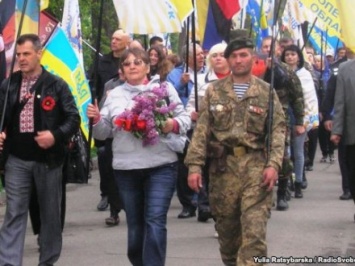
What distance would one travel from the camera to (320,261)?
893 cm

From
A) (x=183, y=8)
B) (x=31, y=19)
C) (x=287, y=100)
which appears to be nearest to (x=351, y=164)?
(x=287, y=100)

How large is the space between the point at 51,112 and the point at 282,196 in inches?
204

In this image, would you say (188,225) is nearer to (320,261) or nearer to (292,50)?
(320,261)

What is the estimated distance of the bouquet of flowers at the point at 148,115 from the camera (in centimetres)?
748

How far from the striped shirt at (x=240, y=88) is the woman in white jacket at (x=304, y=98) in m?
5.81

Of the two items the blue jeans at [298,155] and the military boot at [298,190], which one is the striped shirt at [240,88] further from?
the military boot at [298,190]

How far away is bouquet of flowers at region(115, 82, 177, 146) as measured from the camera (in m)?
7.48

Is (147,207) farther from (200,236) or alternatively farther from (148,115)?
(200,236)

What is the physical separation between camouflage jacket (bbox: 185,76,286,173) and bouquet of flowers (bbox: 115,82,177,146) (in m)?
0.31

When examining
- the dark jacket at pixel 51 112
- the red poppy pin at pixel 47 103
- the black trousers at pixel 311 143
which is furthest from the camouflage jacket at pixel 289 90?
the red poppy pin at pixel 47 103

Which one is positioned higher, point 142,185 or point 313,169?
point 142,185

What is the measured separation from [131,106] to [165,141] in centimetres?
36

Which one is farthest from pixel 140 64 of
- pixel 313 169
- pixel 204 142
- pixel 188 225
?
pixel 313 169

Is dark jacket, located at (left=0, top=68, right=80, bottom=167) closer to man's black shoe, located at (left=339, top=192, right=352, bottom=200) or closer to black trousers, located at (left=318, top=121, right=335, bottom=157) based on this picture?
man's black shoe, located at (left=339, top=192, right=352, bottom=200)
